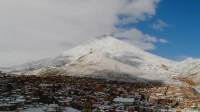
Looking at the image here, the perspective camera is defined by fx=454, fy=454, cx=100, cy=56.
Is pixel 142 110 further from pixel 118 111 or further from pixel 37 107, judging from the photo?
pixel 37 107

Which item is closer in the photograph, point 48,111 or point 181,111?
point 48,111

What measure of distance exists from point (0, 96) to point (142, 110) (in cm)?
4397

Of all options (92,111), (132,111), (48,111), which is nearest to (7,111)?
(48,111)

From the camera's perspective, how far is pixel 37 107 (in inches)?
4262

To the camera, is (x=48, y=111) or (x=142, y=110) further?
(x=142, y=110)

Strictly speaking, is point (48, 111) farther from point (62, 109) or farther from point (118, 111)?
point (118, 111)

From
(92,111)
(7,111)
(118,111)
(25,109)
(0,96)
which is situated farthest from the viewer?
(0,96)

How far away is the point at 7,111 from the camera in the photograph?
94188 millimetres

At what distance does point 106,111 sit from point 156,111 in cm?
2934

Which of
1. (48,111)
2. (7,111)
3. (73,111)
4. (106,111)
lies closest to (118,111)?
(106,111)

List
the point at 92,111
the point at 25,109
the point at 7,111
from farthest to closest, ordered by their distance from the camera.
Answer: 1. the point at 92,111
2. the point at 25,109
3. the point at 7,111

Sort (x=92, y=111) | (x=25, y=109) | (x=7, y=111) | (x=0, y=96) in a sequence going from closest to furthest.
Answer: (x=7, y=111)
(x=25, y=109)
(x=92, y=111)
(x=0, y=96)

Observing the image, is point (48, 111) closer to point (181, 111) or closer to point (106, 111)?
point (106, 111)

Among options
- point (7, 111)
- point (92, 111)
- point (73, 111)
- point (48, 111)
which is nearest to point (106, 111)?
point (92, 111)
